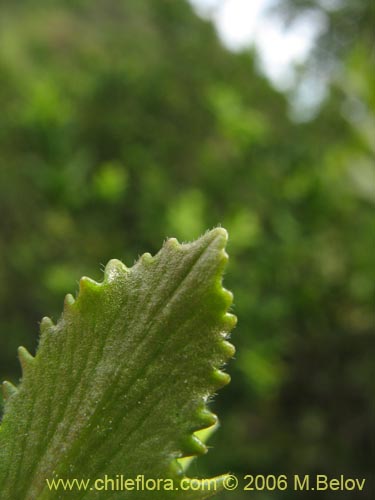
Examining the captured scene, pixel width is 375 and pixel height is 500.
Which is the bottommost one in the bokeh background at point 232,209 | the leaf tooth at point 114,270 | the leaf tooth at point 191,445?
the leaf tooth at point 191,445

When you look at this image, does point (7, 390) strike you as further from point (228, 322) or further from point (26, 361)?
point (228, 322)

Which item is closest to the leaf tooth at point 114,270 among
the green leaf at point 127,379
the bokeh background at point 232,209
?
the green leaf at point 127,379

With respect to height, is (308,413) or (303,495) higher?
(308,413)

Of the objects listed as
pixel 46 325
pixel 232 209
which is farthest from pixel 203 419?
pixel 232 209

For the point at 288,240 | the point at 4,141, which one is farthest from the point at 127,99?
the point at 288,240

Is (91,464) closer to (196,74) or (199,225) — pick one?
(199,225)

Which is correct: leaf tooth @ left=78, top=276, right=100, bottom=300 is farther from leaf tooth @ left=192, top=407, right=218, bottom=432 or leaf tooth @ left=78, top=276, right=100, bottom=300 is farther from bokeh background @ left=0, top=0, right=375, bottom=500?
bokeh background @ left=0, top=0, right=375, bottom=500

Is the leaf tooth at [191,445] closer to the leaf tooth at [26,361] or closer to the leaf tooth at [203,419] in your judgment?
the leaf tooth at [203,419]
